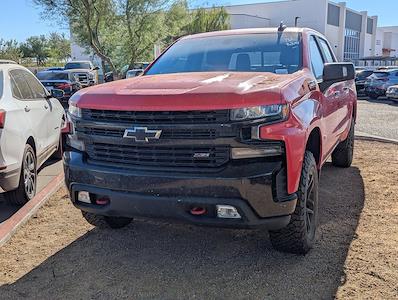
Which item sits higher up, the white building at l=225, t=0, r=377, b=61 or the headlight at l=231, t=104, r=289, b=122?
the white building at l=225, t=0, r=377, b=61

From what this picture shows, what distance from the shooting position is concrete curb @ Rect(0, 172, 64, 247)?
4.39 meters

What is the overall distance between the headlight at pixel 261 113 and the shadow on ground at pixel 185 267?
4.11 ft

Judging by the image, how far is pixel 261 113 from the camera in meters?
3.08

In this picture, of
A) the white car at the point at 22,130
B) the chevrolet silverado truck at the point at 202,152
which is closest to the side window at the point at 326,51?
the chevrolet silverado truck at the point at 202,152

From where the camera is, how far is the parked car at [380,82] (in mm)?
21812

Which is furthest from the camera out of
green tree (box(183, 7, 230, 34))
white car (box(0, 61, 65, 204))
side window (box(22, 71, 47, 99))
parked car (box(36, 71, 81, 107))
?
green tree (box(183, 7, 230, 34))

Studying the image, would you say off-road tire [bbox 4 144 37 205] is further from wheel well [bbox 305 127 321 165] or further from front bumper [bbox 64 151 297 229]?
wheel well [bbox 305 127 321 165]

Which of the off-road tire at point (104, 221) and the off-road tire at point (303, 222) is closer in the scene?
the off-road tire at point (303, 222)

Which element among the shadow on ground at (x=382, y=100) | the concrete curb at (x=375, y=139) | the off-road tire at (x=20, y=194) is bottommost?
the shadow on ground at (x=382, y=100)

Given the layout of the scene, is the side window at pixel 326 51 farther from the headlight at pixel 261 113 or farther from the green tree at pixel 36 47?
the green tree at pixel 36 47

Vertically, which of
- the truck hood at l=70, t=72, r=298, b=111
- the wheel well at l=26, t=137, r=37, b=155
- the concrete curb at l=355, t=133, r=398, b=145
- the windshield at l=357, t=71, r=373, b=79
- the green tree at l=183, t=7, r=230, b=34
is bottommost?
the windshield at l=357, t=71, r=373, b=79

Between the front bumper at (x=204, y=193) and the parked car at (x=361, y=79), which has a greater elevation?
the front bumper at (x=204, y=193)

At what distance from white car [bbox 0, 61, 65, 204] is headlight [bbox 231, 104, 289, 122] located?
2814mm

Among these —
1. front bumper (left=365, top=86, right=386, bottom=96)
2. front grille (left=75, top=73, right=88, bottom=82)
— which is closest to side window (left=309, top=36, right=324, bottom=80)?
front grille (left=75, top=73, right=88, bottom=82)
